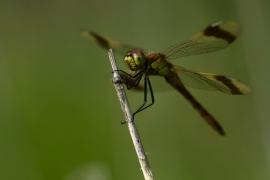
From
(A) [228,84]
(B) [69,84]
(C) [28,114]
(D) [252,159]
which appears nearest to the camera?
(A) [228,84]

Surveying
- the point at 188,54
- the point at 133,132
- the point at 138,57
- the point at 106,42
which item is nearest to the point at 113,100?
the point at 106,42

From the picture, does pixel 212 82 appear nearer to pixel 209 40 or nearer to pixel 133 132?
pixel 209 40

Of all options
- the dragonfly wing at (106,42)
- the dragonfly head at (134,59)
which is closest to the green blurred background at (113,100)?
the dragonfly head at (134,59)

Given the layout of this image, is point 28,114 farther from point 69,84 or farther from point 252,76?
point 252,76

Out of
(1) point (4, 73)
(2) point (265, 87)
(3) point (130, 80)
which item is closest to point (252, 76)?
(2) point (265, 87)

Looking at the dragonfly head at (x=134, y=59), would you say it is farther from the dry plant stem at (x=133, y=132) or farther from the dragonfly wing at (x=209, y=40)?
the dry plant stem at (x=133, y=132)
